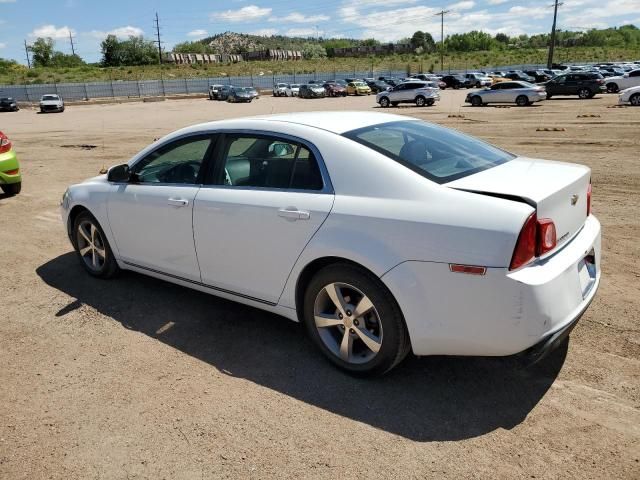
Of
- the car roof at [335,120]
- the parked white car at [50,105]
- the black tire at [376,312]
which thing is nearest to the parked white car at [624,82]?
the car roof at [335,120]

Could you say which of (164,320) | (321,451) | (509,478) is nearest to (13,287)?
(164,320)

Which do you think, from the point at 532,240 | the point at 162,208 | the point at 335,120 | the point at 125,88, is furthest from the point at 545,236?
the point at 125,88

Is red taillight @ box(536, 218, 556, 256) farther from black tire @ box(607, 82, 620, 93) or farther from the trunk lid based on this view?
black tire @ box(607, 82, 620, 93)

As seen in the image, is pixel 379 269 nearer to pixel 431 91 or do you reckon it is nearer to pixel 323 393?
pixel 323 393

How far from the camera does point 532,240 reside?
2.71 metres

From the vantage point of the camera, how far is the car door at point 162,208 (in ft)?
13.4

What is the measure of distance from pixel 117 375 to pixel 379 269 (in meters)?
1.94

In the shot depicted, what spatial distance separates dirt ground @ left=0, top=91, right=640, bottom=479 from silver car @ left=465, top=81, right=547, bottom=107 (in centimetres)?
2797

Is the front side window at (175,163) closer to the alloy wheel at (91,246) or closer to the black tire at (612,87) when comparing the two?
the alloy wheel at (91,246)

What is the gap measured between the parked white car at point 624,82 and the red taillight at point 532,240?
3475 cm

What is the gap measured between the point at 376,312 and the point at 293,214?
810mm

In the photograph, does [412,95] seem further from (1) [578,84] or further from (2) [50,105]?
(2) [50,105]

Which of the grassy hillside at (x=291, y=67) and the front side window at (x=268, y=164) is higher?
the grassy hillside at (x=291, y=67)

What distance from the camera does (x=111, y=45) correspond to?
117812 millimetres
